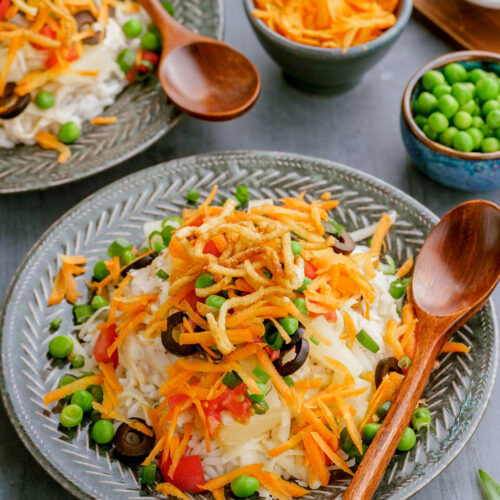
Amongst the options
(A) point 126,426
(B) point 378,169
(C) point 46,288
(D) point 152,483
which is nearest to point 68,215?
(C) point 46,288

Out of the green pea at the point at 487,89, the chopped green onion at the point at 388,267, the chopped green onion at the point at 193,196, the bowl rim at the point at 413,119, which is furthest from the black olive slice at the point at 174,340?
the green pea at the point at 487,89

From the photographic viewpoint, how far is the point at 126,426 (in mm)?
2791

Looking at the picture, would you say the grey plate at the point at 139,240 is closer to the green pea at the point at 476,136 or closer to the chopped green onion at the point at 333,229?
the chopped green onion at the point at 333,229

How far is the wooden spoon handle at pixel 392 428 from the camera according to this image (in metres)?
2.44

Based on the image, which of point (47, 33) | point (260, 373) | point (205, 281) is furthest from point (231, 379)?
point (47, 33)

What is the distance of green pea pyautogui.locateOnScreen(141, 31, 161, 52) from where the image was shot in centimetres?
409

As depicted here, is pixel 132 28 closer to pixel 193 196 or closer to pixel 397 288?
pixel 193 196

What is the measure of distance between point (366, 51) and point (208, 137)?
0.98 metres

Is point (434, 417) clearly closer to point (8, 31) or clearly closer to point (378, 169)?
point (378, 169)

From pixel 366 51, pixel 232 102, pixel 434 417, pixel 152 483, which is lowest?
pixel 152 483

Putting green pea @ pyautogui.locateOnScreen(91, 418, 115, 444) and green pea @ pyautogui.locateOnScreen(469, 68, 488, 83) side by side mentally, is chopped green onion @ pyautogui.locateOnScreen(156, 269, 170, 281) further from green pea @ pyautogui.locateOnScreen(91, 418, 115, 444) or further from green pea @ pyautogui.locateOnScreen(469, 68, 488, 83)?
green pea @ pyautogui.locateOnScreen(469, 68, 488, 83)

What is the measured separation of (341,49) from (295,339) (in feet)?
5.82

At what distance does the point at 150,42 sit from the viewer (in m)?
4.09

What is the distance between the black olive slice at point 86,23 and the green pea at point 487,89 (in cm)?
200
